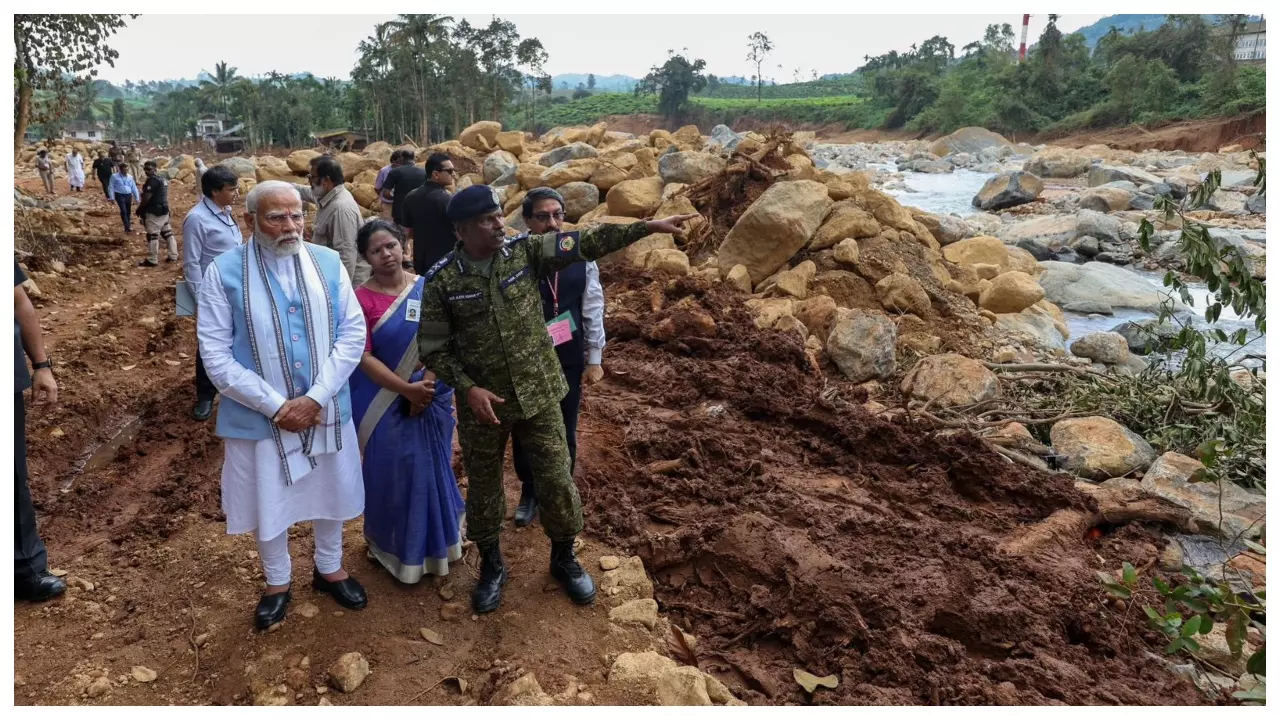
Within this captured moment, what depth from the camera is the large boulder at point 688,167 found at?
33.8ft

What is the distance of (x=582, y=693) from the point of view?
2402mm

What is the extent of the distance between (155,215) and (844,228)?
7061mm

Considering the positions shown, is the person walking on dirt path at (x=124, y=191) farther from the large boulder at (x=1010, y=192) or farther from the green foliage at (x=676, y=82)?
the green foliage at (x=676, y=82)

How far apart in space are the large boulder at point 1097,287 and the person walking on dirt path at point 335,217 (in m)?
7.77

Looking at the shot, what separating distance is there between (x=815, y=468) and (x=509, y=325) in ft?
7.19

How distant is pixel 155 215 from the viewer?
347 inches

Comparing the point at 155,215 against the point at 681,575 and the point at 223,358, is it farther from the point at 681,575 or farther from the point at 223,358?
the point at 681,575

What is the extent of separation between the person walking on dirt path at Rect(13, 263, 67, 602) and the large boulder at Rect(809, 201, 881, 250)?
6.17m

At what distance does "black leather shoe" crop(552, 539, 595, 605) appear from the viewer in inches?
112

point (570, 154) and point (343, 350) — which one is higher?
point (570, 154)

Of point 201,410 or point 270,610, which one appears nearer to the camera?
point 270,610

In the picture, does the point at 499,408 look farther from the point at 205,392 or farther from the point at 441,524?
the point at 205,392

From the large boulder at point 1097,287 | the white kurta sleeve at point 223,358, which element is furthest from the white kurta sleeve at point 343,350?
the large boulder at point 1097,287

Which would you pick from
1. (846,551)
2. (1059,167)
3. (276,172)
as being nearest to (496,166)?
(276,172)
